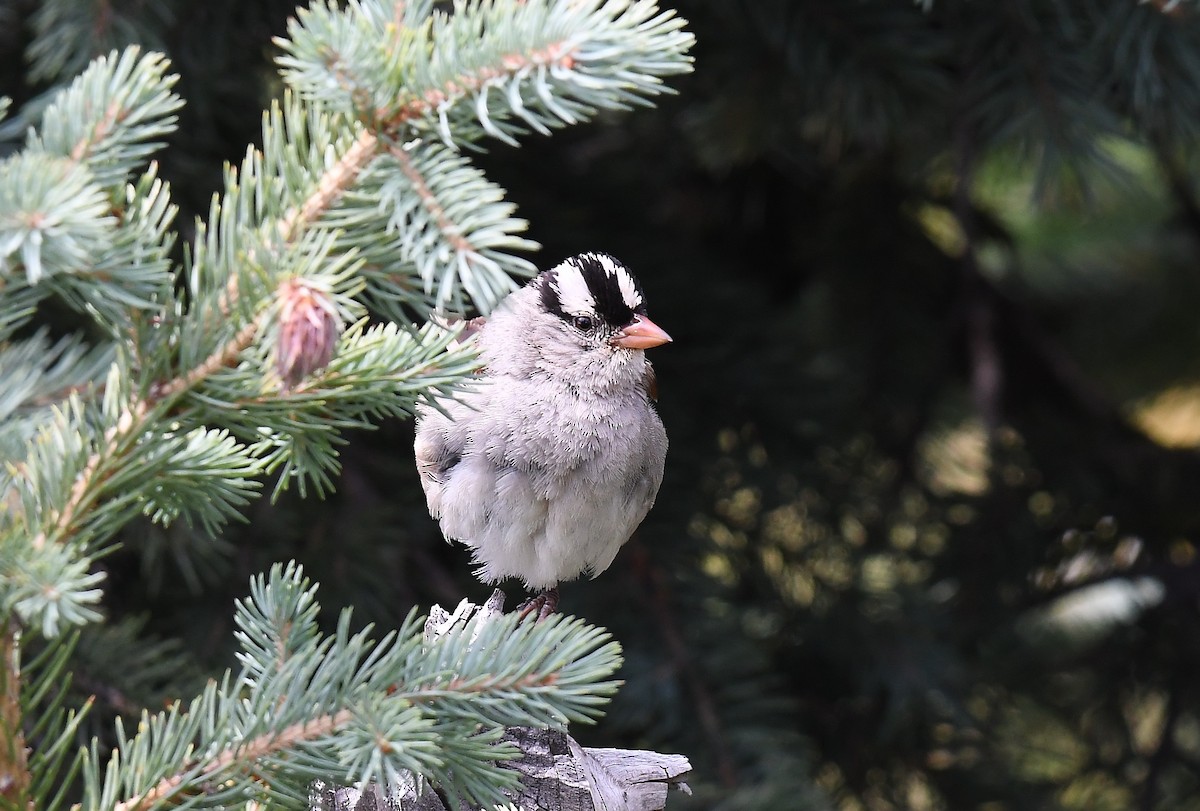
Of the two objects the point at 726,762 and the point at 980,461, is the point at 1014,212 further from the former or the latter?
the point at 726,762

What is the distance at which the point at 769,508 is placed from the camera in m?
2.08

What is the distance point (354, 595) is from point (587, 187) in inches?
34.4

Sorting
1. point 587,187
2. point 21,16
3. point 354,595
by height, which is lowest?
point 354,595

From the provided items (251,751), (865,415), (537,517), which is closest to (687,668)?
(537,517)

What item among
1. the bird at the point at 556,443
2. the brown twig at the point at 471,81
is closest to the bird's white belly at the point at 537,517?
the bird at the point at 556,443

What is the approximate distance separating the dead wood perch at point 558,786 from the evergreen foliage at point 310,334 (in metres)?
0.08

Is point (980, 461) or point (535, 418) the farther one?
point (980, 461)

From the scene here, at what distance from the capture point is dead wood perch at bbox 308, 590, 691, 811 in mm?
937

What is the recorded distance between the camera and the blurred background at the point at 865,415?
1590 mm

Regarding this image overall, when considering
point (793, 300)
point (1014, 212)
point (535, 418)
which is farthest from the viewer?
point (1014, 212)

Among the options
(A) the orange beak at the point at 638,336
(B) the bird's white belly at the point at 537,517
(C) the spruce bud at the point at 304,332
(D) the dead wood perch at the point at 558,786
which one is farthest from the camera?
(A) the orange beak at the point at 638,336

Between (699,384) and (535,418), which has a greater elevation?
(535,418)

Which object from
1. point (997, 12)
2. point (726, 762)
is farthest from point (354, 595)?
point (997, 12)

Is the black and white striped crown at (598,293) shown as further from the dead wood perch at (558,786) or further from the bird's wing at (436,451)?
the dead wood perch at (558,786)
